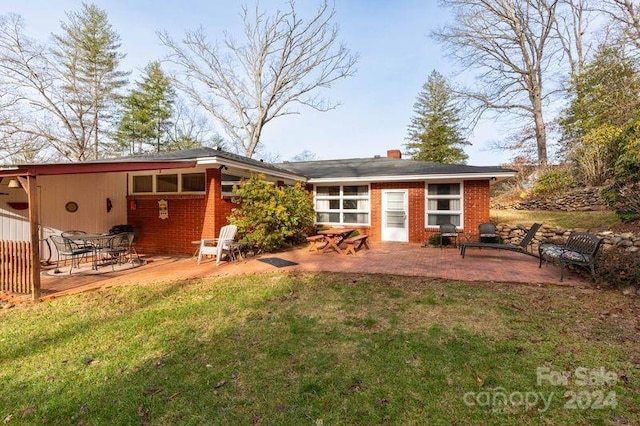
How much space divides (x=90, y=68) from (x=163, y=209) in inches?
749

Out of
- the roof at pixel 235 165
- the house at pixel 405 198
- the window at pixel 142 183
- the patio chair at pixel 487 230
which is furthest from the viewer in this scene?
the house at pixel 405 198

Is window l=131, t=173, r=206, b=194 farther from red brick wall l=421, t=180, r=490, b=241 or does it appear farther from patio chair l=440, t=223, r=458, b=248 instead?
red brick wall l=421, t=180, r=490, b=241

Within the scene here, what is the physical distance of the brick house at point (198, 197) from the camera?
8250 mm

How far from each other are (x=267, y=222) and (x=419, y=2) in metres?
11.5

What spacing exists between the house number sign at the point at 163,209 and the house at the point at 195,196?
31mm

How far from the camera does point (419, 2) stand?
12.9 metres

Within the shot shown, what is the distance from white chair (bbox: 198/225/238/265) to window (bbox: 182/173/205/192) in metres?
1.58

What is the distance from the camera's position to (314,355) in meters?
3.39

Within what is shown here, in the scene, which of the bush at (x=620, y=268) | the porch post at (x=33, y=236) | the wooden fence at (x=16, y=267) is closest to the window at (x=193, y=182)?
the porch post at (x=33, y=236)

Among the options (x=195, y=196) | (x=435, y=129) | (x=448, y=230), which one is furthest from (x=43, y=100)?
(x=435, y=129)

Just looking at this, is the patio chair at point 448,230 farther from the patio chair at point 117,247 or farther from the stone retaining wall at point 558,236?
the patio chair at point 117,247

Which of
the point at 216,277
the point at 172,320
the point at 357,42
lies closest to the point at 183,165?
the point at 216,277

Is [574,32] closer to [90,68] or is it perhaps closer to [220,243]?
[220,243]

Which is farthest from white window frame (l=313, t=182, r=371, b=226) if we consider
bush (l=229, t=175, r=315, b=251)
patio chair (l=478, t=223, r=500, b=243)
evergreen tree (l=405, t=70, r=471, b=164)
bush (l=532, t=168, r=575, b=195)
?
evergreen tree (l=405, t=70, r=471, b=164)
